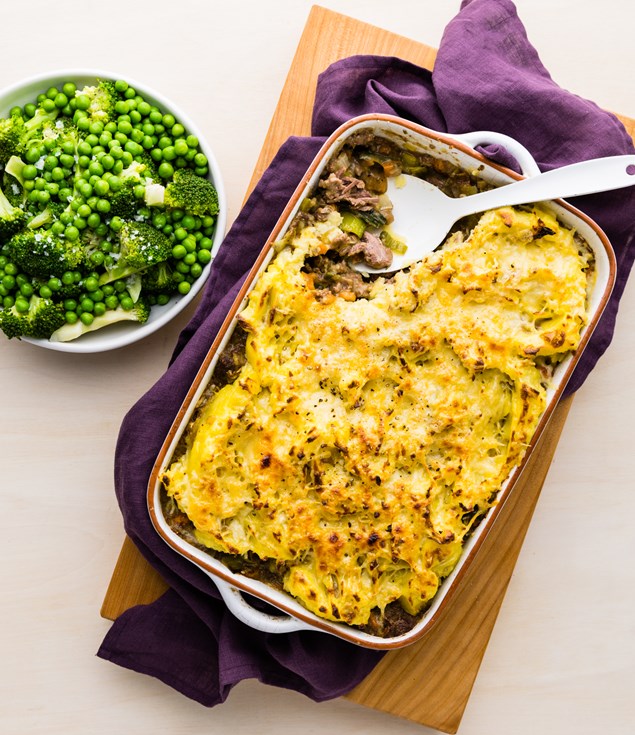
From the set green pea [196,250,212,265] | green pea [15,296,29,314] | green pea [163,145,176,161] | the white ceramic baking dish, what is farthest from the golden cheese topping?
green pea [15,296,29,314]

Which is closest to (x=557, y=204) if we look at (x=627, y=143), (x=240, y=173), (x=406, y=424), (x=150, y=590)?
(x=627, y=143)

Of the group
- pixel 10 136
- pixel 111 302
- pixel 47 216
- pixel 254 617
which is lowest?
pixel 254 617

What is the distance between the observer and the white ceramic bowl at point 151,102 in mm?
3123

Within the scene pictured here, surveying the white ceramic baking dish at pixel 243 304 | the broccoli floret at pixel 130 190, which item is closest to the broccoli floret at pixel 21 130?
the broccoli floret at pixel 130 190

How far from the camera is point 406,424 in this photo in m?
2.62

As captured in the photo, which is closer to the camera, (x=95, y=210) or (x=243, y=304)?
(x=243, y=304)

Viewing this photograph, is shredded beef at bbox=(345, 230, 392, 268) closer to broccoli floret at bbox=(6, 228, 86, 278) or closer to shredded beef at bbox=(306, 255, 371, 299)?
shredded beef at bbox=(306, 255, 371, 299)

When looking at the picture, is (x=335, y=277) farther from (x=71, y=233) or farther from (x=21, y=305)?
(x=21, y=305)

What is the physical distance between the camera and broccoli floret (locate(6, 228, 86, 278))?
117 inches

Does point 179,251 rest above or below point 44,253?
above

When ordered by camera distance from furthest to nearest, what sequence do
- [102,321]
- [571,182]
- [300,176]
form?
[102,321], [300,176], [571,182]

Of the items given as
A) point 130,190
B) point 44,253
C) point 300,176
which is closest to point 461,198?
point 300,176

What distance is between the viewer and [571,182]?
2531mm

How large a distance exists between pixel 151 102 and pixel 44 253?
0.81 m
